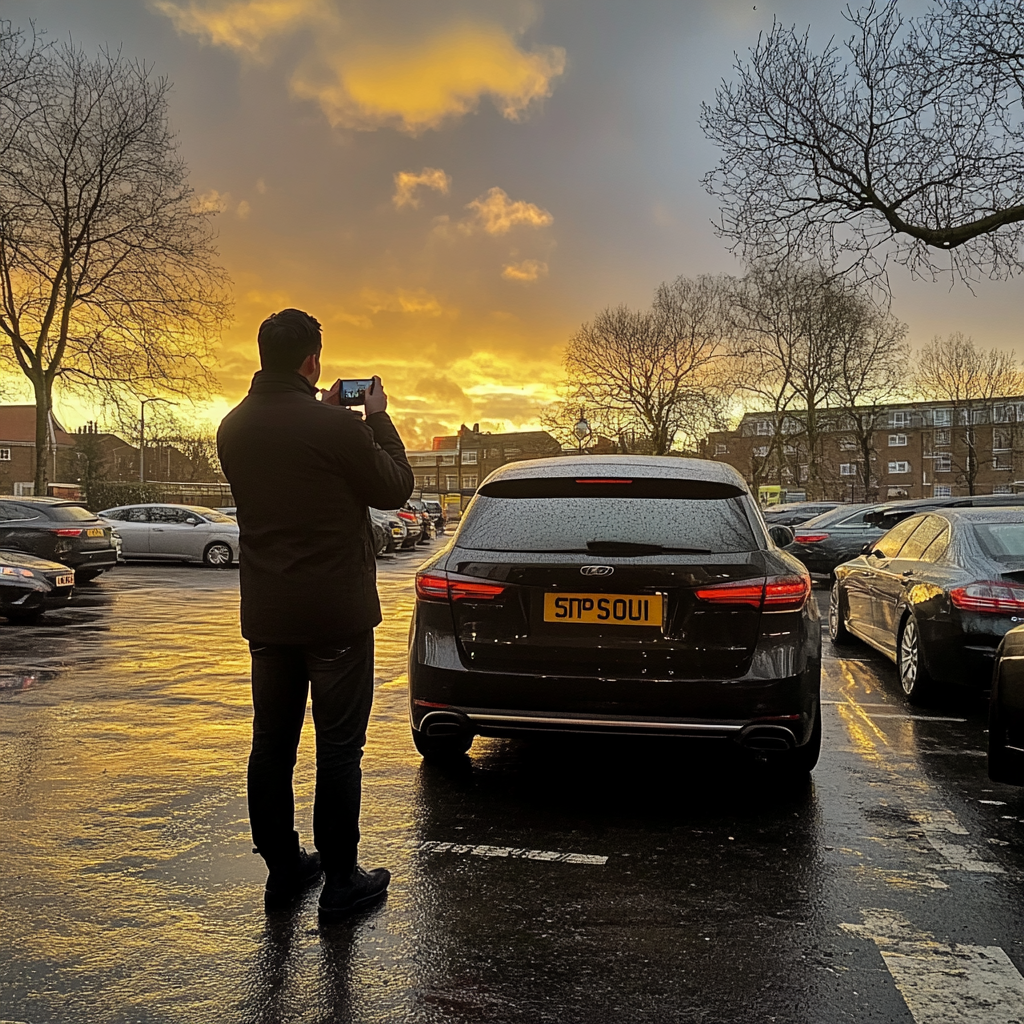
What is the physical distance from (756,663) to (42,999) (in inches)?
113

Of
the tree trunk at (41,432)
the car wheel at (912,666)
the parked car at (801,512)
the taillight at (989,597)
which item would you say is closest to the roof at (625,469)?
the taillight at (989,597)

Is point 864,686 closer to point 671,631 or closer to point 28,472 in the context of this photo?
point 671,631

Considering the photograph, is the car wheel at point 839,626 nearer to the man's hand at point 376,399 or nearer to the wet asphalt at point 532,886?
the wet asphalt at point 532,886

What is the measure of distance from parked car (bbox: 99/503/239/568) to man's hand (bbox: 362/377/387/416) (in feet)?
67.9

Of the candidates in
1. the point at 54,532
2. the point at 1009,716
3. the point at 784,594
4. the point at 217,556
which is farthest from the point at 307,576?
the point at 217,556

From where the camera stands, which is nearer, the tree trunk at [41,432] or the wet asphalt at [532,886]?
the wet asphalt at [532,886]

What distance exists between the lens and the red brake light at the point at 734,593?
4254 millimetres

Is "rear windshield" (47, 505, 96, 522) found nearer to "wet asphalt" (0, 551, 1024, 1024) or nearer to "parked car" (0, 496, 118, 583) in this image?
"parked car" (0, 496, 118, 583)

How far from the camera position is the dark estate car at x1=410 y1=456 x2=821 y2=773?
4242 mm

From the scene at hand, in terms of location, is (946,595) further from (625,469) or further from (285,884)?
(285,884)

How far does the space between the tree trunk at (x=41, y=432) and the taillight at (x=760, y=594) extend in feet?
80.6

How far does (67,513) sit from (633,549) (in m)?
14.5

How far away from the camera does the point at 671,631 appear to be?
4.25 meters

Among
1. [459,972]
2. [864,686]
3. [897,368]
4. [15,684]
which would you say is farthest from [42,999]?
[897,368]
